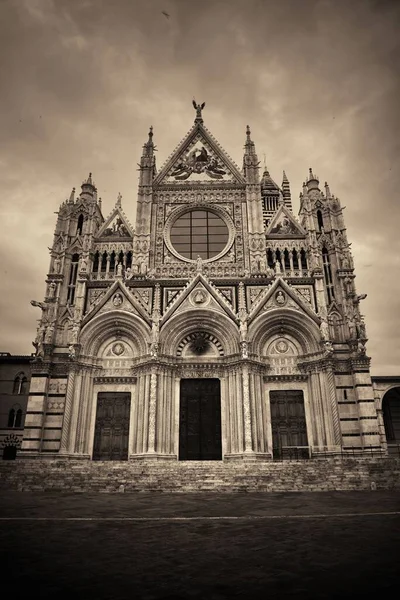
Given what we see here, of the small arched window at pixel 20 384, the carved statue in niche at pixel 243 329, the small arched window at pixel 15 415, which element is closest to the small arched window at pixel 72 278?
the small arched window at pixel 20 384

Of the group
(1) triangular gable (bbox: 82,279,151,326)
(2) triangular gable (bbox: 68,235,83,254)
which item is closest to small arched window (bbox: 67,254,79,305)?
(2) triangular gable (bbox: 68,235,83,254)

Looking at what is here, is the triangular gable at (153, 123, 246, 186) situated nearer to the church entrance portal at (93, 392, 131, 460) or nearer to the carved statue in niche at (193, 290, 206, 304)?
the carved statue in niche at (193, 290, 206, 304)

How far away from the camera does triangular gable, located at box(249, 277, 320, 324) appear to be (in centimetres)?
2297

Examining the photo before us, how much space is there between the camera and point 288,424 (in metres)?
21.7

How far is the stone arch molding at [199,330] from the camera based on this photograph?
2258 centimetres

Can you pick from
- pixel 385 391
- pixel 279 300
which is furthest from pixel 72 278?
pixel 385 391

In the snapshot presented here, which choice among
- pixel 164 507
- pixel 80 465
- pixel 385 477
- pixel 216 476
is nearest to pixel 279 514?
pixel 164 507

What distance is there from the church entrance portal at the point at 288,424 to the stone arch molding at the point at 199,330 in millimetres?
3659

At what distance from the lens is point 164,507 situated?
8867 millimetres

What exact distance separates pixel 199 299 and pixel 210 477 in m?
10.8

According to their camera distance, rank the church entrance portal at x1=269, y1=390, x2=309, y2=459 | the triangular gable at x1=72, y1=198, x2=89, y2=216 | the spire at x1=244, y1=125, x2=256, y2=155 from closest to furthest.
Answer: the church entrance portal at x1=269, y1=390, x2=309, y2=459 < the triangular gable at x1=72, y1=198, x2=89, y2=216 < the spire at x1=244, y1=125, x2=256, y2=155

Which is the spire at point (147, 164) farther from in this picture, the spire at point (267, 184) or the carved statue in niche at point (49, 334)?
the spire at point (267, 184)

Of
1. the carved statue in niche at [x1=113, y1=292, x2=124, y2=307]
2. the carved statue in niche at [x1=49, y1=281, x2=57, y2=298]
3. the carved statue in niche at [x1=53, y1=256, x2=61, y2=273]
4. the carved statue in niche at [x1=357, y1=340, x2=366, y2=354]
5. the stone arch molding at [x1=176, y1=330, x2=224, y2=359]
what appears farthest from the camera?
the carved statue in niche at [x1=53, y1=256, x2=61, y2=273]

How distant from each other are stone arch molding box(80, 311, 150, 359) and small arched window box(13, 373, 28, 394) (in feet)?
33.9
